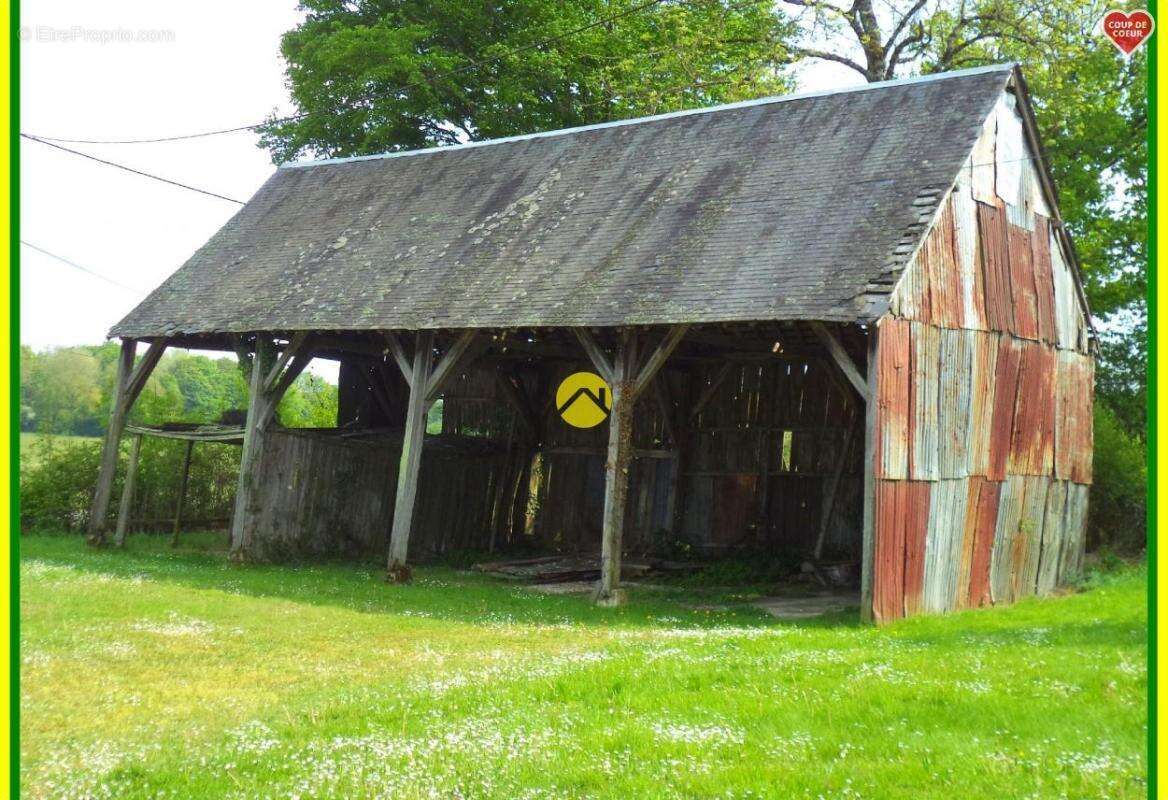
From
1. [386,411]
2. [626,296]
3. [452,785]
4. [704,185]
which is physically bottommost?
[452,785]

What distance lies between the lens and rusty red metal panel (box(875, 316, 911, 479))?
11695 mm

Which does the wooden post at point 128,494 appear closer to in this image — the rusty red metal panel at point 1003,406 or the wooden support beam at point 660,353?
the wooden support beam at point 660,353

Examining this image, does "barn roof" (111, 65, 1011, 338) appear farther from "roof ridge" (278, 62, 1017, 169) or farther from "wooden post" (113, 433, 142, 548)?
"wooden post" (113, 433, 142, 548)

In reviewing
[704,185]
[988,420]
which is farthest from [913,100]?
[988,420]

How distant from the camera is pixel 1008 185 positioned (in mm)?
14398

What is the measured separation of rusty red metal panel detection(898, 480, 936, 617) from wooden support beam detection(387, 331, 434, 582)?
21.0ft

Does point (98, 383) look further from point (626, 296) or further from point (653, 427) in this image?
point (626, 296)

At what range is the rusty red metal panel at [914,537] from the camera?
1201 cm

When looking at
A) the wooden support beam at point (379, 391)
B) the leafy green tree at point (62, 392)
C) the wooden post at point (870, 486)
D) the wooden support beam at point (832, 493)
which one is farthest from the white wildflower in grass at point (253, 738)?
the leafy green tree at point (62, 392)

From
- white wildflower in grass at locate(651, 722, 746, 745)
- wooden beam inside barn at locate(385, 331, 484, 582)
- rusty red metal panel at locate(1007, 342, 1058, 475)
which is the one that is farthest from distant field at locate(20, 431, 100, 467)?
white wildflower in grass at locate(651, 722, 746, 745)

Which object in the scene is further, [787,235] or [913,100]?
[913,100]

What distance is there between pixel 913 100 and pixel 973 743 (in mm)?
10398

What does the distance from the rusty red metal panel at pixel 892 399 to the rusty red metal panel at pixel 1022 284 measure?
9.62ft

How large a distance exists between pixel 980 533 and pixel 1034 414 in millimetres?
2174
